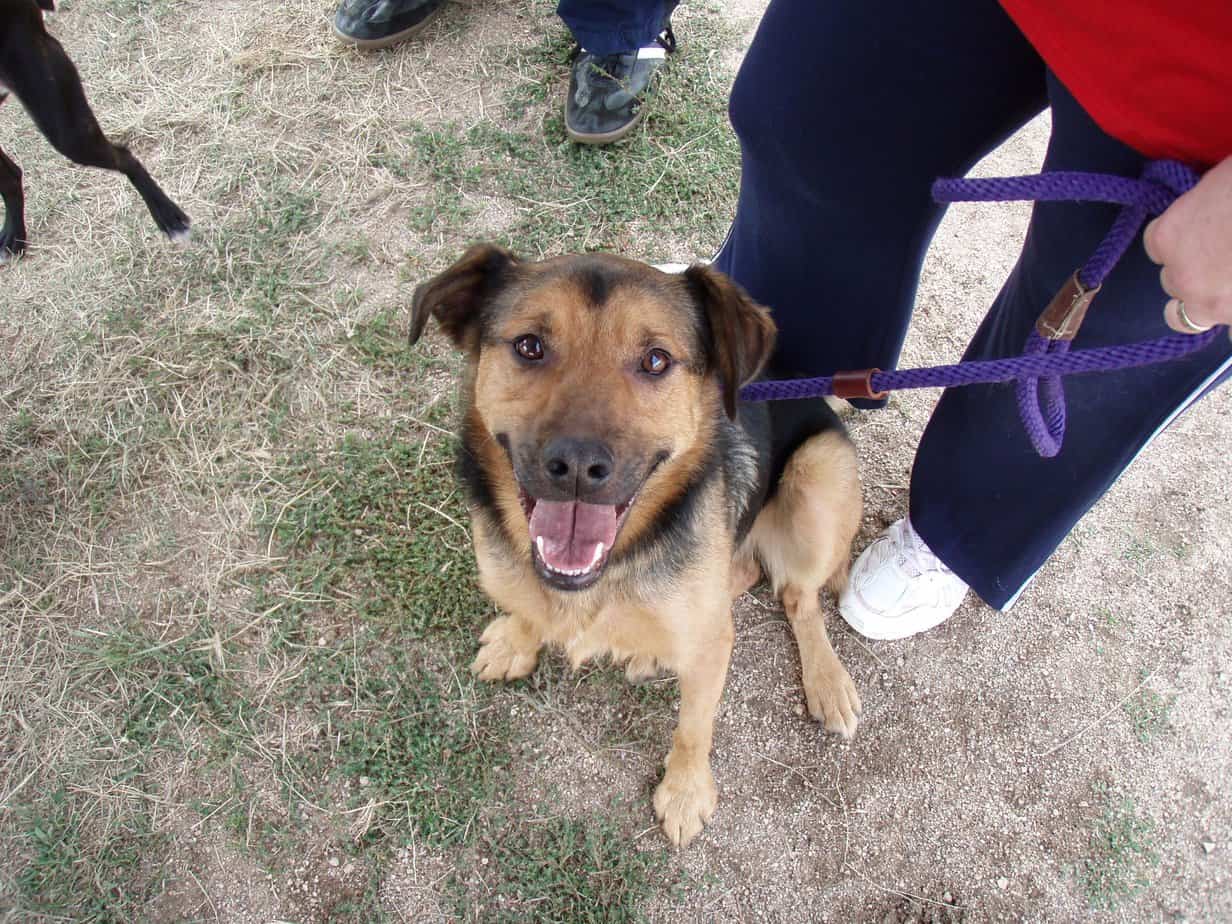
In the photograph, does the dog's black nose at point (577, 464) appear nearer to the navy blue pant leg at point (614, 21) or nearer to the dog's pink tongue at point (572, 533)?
the dog's pink tongue at point (572, 533)

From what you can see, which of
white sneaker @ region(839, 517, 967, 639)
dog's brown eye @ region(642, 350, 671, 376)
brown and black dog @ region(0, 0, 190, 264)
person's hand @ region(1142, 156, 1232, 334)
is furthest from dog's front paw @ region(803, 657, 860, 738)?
brown and black dog @ region(0, 0, 190, 264)

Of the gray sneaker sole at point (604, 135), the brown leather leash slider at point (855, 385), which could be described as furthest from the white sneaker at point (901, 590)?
the gray sneaker sole at point (604, 135)

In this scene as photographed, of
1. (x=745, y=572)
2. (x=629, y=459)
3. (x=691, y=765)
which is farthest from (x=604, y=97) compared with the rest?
(x=691, y=765)

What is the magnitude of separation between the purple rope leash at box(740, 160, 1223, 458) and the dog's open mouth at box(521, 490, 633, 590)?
1.02m

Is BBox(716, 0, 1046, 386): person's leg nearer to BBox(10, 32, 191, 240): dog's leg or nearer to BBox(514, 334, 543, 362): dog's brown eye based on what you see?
BBox(514, 334, 543, 362): dog's brown eye

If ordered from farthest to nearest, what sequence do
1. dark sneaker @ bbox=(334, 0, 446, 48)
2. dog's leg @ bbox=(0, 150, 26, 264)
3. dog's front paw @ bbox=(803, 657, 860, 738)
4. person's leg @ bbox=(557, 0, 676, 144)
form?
dark sneaker @ bbox=(334, 0, 446, 48)
person's leg @ bbox=(557, 0, 676, 144)
dog's leg @ bbox=(0, 150, 26, 264)
dog's front paw @ bbox=(803, 657, 860, 738)

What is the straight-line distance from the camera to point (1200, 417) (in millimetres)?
4359

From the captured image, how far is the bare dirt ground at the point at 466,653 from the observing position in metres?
3.21


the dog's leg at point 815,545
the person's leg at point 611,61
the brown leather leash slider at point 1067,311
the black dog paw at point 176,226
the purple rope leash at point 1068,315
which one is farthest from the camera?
Answer: the person's leg at point 611,61

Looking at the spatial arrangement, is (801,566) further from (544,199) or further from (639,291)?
(544,199)

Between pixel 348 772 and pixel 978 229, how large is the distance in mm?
4877

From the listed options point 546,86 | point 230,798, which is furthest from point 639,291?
point 546,86

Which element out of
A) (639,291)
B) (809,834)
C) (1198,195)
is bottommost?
(809,834)

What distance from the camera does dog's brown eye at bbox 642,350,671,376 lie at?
2.56 metres
